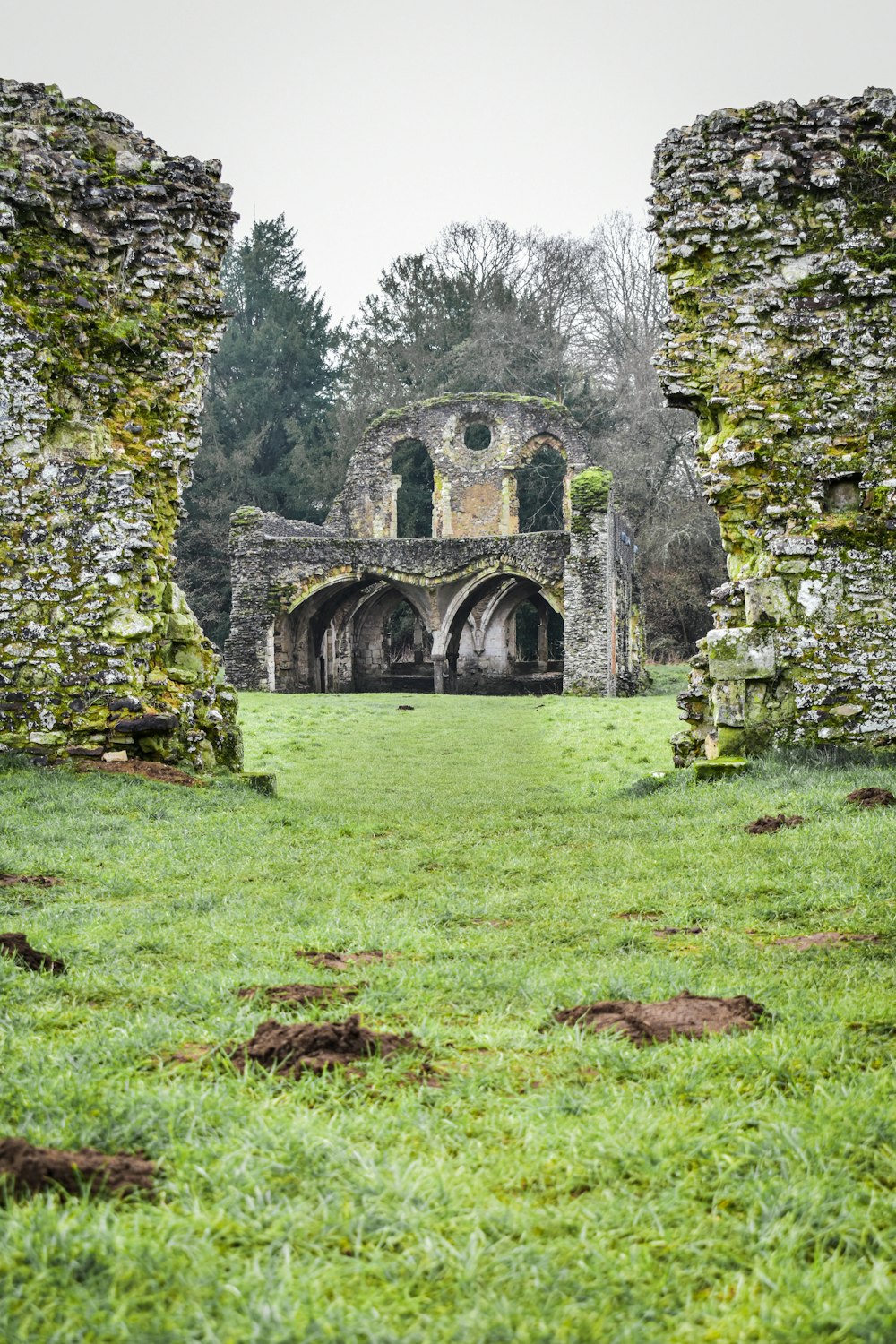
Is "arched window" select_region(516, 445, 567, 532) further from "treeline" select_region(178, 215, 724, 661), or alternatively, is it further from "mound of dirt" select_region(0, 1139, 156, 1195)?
"mound of dirt" select_region(0, 1139, 156, 1195)

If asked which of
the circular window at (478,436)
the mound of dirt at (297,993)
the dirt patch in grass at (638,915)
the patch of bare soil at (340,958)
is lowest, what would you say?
the dirt patch in grass at (638,915)

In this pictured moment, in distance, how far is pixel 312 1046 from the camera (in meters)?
3.13

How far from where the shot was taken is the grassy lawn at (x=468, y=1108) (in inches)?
76.7

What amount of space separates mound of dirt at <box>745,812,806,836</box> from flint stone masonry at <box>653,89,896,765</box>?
8.23ft

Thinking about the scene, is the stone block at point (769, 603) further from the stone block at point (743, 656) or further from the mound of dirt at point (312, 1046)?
the mound of dirt at point (312, 1046)

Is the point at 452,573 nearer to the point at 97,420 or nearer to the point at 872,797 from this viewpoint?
the point at 97,420

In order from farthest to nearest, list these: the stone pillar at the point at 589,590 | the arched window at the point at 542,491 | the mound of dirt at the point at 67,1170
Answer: the arched window at the point at 542,491 < the stone pillar at the point at 589,590 < the mound of dirt at the point at 67,1170

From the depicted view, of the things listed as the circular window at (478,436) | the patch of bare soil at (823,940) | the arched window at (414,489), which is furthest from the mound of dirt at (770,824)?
the arched window at (414,489)

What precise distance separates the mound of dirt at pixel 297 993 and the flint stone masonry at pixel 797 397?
6.45m

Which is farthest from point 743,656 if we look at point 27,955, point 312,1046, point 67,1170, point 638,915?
point 67,1170

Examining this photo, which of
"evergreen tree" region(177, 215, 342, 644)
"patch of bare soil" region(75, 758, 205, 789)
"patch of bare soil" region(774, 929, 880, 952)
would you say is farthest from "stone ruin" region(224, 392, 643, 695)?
"patch of bare soil" region(774, 929, 880, 952)

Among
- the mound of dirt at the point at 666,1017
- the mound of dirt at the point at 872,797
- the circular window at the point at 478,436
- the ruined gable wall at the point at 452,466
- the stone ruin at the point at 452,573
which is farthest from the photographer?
the circular window at the point at 478,436

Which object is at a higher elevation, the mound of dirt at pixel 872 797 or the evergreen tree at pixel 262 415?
the evergreen tree at pixel 262 415

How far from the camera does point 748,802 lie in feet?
25.7
